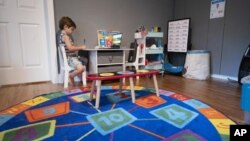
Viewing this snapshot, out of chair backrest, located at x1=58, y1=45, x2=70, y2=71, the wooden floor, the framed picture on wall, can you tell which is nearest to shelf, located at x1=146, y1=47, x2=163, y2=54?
the framed picture on wall

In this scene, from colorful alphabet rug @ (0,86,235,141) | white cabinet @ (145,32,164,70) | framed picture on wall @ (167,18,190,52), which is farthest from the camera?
framed picture on wall @ (167,18,190,52)

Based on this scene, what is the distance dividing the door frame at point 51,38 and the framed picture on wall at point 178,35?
2375 millimetres

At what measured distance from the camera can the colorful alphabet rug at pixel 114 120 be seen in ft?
3.96

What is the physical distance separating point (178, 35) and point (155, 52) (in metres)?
0.68

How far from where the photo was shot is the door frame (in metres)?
2.58

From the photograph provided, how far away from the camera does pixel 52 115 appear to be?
1.54m

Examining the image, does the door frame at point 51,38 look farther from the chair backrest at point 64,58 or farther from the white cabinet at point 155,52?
the white cabinet at point 155,52

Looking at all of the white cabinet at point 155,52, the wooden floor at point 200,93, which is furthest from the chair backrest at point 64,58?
the white cabinet at point 155,52

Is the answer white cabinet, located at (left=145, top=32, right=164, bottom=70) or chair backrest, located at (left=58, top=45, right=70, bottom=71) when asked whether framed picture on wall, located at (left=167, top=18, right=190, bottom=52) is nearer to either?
white cabinet, located at (left=145, top=32, right=164, bottom=70)

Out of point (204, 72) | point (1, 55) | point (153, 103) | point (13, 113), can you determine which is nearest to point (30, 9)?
point (1, 55)

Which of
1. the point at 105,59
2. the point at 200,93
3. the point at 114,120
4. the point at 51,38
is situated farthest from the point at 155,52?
the point at 114,120

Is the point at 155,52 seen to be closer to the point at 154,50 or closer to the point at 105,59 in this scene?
the point at 154,50

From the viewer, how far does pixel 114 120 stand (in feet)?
4.73

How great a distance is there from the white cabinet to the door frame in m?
1.60
